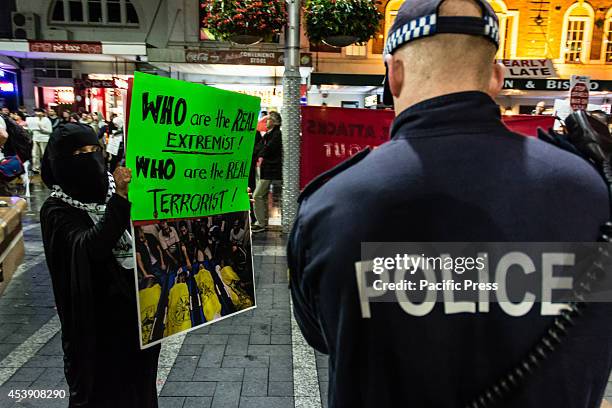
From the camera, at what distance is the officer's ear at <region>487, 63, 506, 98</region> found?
1.17 meters

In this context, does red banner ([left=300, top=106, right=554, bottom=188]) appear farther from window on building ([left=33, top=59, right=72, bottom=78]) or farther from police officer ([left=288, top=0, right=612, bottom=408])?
window on building ([left=33, top=59, right=72, bottom=78])

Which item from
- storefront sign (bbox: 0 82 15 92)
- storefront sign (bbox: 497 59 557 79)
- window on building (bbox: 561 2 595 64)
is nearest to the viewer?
storefront sign (bbox: 497 59 557 79)

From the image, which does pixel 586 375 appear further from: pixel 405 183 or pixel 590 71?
pixel 590 71

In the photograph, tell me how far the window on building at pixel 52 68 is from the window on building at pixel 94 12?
180cm

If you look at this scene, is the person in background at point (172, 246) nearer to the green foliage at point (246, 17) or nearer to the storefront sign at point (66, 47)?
the green foliage at point (246, 17)

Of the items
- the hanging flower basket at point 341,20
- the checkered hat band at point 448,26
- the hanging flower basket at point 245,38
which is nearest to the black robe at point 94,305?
the checkered hat band at point 448,26

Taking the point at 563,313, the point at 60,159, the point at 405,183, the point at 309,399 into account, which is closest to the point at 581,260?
the point at 563,313

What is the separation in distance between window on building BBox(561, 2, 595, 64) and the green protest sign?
60.0 ft

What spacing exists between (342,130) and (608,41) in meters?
16.6

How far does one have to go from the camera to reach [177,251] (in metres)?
2.54

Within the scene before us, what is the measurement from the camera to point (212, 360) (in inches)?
151

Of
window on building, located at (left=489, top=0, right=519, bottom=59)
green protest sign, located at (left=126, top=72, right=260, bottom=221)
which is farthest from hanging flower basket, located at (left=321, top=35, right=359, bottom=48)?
window on building, located at (left=489, top=0, right=519, bottom=59)

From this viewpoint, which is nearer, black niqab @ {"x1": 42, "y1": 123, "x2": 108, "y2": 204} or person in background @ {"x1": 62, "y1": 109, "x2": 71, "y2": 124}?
black niqab @ {"x1": 42, "y1": 123, "x2": 108, "y2": 204}

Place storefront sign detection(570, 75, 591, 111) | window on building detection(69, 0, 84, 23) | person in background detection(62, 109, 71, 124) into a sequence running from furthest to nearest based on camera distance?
window on building detection(69, 0, 84, 23), person in background detection(62, 109, 71, 124), storefront sign detection(570, 75, 591, 111)
